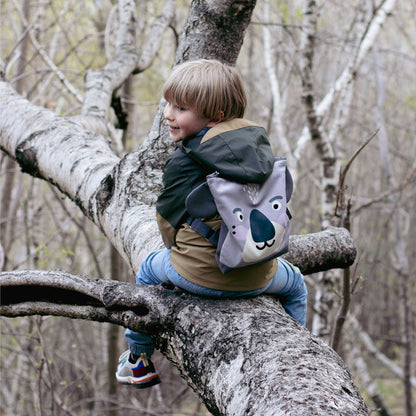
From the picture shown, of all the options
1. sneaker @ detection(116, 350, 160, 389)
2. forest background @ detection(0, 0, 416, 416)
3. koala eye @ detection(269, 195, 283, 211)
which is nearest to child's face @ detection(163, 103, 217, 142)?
koala eye @ detection(269, 195, 283, 211)

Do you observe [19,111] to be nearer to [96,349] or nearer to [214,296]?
[214,296]

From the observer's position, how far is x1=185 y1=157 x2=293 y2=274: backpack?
4.23 ft

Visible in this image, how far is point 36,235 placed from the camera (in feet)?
18.1

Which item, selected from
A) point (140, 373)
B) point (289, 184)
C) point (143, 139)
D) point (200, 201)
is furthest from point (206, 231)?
point (143, 139)

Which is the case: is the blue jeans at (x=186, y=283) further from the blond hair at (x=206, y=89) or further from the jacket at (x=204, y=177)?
the blond hair at (x=206, y=89)

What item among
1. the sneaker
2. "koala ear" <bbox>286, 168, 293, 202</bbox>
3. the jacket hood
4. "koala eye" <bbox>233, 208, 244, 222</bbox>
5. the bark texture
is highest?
the jacket hood

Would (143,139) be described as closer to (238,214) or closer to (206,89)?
(206,89)

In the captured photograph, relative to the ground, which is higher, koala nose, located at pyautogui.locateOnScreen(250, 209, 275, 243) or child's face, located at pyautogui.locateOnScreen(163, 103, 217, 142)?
child's face, located at pyautogui.locateOnScreen(163, 103, 217, 142)

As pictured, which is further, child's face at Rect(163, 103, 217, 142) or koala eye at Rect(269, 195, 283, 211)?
child's face at Rect(163, 103, 217, 142)

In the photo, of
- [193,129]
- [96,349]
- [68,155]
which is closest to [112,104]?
[68,155]

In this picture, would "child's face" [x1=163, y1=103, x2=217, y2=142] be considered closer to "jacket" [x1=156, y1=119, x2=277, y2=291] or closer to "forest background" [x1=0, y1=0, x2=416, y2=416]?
"jacket" [x1=156, y1=119, x2=277, y2=291]

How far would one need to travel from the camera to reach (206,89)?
147cm

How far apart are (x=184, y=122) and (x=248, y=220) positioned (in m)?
0.42

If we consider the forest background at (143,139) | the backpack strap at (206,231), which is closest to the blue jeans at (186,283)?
the backpack strap at (206,231)
